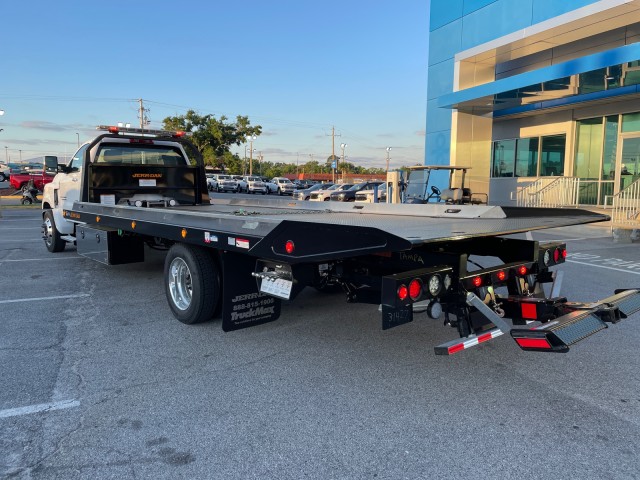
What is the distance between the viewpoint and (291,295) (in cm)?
393

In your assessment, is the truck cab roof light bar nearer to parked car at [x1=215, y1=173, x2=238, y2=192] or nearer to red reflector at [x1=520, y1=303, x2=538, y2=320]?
red reflector at [x1=520, y1=303, x2=538, y2=320]

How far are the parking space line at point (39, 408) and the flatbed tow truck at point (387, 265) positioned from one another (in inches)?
54.6

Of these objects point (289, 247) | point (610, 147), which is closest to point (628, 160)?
point (610, 147)

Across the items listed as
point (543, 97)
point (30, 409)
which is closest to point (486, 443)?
point (30, 409)

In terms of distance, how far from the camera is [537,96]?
17.8 metres

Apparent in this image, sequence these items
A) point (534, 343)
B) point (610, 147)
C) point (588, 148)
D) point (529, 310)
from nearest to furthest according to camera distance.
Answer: point (534, 343), point (529, 310), point (610, 147), point (588, 148)

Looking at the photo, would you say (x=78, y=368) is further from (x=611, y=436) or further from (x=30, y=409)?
(x=611, y=436)

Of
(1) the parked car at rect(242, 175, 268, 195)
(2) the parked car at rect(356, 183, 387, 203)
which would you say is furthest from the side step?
(1) the parked car at rect(242, 175, 268, 195)

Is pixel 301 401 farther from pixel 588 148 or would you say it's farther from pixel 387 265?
pixel 588 148

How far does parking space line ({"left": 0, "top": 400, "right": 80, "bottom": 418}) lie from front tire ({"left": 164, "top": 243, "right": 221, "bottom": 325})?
1.64 metres

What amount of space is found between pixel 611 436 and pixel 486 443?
0.79 m

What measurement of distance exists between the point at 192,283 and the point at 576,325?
11.1 ft

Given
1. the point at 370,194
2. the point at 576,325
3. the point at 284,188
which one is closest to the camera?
the point at 576,325

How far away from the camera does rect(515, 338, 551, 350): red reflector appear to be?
126 inches
